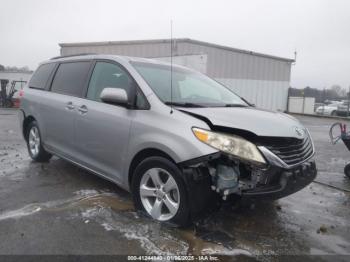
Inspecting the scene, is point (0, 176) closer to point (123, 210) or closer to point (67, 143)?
point (67, 143)

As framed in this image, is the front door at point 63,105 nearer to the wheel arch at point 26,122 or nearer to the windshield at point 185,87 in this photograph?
the wheel arch at point 26,122

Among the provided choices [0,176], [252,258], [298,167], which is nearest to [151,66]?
[298,167]

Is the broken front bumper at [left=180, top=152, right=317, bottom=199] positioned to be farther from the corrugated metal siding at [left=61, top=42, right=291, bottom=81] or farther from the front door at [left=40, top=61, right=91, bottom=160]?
the corrugated metal siding at [left=61, top=42, right=291, bottom=81]

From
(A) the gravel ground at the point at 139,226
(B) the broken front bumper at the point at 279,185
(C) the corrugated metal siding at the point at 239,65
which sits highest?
(C) the corrugated metal siding at the point at 239,65

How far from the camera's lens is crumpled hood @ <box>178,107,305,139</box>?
2924mm

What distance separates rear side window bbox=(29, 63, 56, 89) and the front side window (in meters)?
1.51

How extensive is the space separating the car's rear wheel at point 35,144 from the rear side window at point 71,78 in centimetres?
95

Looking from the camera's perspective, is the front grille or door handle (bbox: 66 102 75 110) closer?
the front grille

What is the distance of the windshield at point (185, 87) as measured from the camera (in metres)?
3.53

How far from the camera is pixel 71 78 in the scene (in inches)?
183

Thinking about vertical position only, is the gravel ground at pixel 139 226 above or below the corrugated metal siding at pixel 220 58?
below

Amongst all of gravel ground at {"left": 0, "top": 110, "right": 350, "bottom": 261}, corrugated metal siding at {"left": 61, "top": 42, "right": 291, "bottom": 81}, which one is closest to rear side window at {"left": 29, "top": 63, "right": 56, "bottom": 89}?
gravel ground at {"left": 0, "top": 110, "right": 350, "bottom": 261}

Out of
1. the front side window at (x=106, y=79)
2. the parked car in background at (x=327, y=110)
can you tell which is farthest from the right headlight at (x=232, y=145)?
the parked car in background at (x=327, y=110)

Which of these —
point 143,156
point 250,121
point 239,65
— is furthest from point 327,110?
point 143,156
